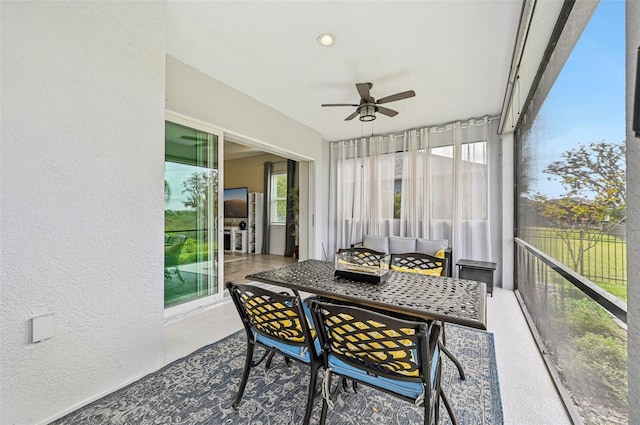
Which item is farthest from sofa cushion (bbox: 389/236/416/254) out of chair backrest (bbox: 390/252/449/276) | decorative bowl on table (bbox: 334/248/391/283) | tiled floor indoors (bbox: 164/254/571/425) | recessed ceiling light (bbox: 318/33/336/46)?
recessed ceiling light (bbox: 318/33/336/46)

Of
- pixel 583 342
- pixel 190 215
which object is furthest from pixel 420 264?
pixel 190 215

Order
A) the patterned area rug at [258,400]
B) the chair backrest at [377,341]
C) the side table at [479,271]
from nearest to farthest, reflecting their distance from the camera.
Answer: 1. the chair backrest at [377,341]
2. the patterned area rug at [258,400]
3. the side table at [479,271]

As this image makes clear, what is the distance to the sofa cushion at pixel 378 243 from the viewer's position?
4.70m

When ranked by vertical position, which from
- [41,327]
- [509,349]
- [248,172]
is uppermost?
[248,172]

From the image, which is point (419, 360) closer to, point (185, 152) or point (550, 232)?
point (550, 232)

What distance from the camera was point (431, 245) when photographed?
14.0 feet

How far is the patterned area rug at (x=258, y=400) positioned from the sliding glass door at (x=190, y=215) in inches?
46.3

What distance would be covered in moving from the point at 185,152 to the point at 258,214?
4.47 meters

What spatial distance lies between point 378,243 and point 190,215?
3106 millimetres

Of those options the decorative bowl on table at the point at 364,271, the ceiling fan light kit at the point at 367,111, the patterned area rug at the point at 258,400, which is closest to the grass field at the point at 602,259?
the patterned area rug at the point at 258,400

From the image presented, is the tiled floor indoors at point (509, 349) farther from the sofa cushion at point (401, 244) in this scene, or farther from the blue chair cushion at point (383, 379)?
the sofa cushion at point (401, 244)

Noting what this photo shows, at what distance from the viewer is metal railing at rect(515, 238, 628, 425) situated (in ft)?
3.74

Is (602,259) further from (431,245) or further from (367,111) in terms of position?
(431,245)

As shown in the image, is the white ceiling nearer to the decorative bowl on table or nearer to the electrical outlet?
the decorative bowl on table
